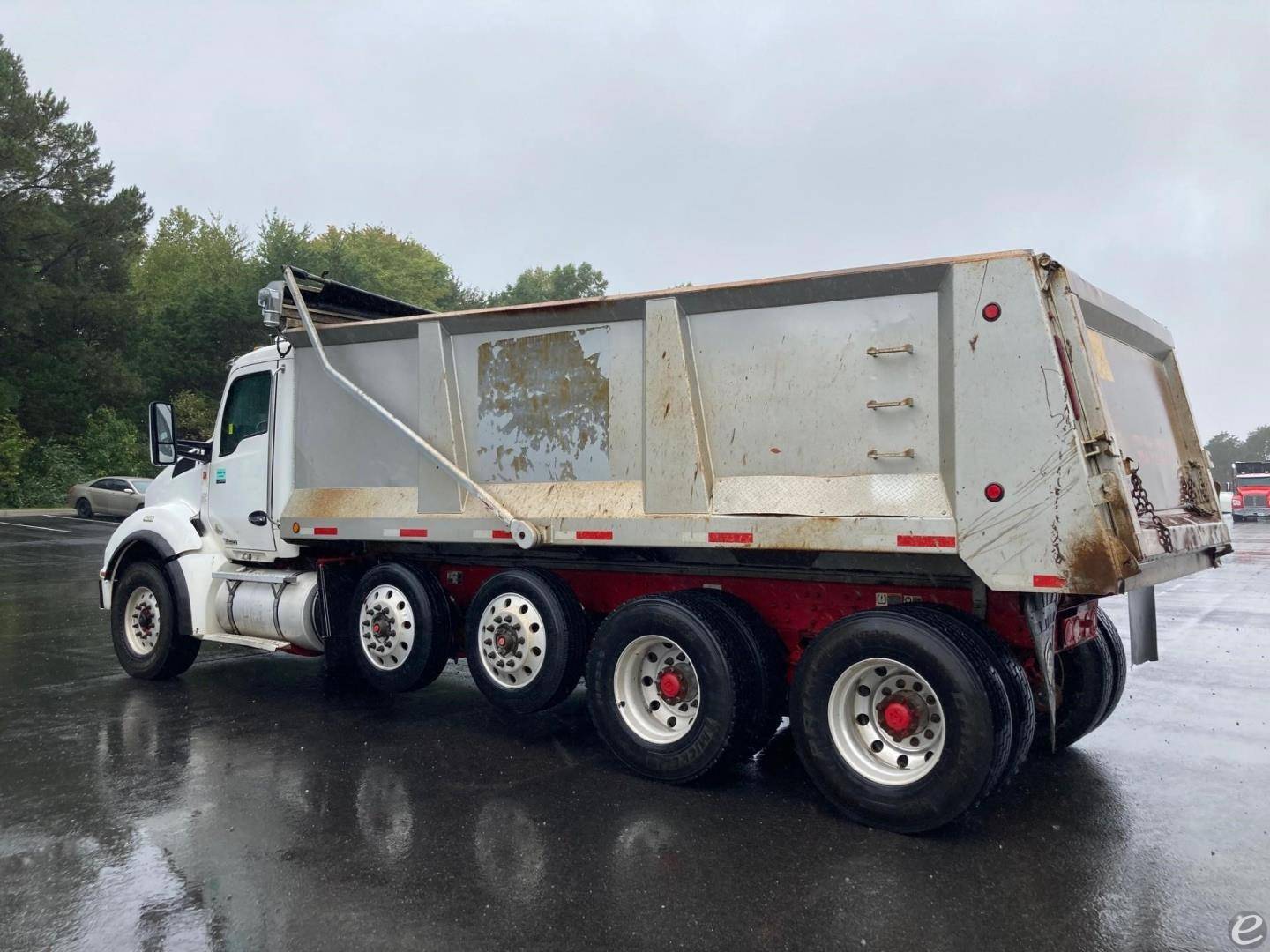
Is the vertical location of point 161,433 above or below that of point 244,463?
above

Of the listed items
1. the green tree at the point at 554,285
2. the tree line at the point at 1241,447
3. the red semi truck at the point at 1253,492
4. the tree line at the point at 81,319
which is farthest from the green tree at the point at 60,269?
the tree line at the point at 1241,447

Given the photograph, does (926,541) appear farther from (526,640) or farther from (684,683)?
(526,640)

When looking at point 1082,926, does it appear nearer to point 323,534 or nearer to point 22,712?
point 323,534

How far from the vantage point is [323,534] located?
288 inches

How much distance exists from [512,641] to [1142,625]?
395cm

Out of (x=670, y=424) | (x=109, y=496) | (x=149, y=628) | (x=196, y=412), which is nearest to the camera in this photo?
(x=670, y=424)

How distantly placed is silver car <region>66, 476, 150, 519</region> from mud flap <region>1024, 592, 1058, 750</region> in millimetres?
29690

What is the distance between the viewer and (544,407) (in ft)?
20.4

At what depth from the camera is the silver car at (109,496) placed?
29.8 m

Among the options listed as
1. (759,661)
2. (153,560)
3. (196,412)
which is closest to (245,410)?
(153,560)

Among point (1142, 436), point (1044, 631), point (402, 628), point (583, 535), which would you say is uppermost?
point (1142, 436)

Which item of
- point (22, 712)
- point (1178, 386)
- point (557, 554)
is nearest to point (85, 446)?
point (22, 712)

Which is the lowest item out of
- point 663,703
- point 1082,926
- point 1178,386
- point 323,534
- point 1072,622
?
point 1082,926

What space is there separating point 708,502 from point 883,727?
1.53 m
